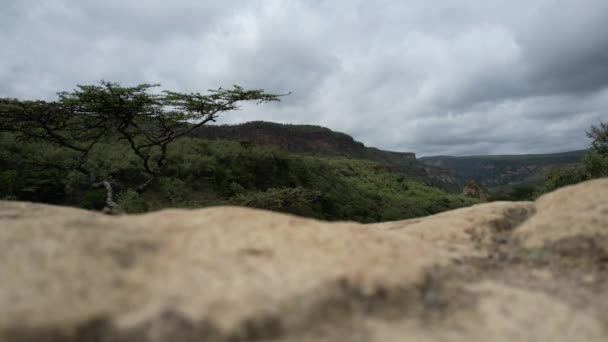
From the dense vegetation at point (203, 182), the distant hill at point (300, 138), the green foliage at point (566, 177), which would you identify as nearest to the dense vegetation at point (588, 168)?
the green foliage at point (566, 177)

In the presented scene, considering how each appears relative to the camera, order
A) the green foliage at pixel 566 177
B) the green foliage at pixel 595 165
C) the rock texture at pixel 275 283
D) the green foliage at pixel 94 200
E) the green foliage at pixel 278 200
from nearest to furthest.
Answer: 1. the rock texture at pixel 275 283
2. the green foliage at pixel 94 200
3. the green foliage at pixel 278 200
4. the green foliage at pixel 595 165
5. the green foliage at pixel 566 177

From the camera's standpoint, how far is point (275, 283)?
2637 millimetres

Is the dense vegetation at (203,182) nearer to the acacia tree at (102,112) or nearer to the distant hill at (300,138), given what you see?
the acacia tree at (102,112)

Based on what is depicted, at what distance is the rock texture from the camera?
221 centimetres

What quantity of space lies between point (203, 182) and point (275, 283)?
18553mm

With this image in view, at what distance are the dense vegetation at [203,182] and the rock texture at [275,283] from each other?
10.5 m

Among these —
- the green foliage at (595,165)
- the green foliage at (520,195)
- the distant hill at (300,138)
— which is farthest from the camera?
the distant hill at (300,138)

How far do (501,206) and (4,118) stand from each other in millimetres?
18957

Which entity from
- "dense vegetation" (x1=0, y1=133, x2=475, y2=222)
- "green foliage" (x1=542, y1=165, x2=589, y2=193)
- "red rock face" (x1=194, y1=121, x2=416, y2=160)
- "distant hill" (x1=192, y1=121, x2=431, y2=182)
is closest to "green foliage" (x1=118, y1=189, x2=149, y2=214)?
"dense vegetation" (x1=0, y1=133, x2=475, y2=222)

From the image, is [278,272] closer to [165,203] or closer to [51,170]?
[165,203]

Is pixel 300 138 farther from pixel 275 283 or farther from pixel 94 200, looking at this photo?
pixel 275 283

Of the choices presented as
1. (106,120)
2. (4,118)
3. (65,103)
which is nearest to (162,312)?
(65,103)

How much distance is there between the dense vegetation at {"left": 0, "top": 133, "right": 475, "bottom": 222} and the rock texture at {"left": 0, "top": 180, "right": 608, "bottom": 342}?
10.5 m

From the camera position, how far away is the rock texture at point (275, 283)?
221 centimetres
